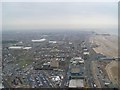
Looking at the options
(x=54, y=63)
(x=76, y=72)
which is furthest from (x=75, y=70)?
(x=54, y=63)

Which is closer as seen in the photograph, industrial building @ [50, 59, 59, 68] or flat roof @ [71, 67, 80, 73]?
flat roof @ [71, 67, 80, 73]

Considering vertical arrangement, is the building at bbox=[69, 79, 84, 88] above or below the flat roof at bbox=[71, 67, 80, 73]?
below

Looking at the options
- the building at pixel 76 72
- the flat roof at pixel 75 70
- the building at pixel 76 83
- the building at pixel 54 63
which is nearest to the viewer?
the building at pixel 76 83

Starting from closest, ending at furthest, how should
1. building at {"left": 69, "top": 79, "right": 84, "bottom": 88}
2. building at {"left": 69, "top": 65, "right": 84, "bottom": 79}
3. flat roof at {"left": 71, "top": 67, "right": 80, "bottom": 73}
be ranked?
1. building at {"left": 69, "top": 79, "right": 84, "bottom": 88}
2. building at {"left": 69, "top": 65, "right": 84, "bottom": 79}
3. flat roof at {"left": 71, "top": 67, "right": 80, "bottom": 73}

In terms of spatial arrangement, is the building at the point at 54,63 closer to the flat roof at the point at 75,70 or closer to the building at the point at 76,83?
the flat roof at the point at 75,70

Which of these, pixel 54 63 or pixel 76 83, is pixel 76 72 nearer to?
pixel 76 83

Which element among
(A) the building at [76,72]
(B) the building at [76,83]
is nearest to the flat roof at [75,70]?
(A) the building at [76,72]

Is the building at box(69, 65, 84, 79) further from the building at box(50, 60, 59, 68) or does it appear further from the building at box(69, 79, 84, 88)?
the building at box(50, 60, 59, 68)

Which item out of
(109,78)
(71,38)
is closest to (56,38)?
(71,38)

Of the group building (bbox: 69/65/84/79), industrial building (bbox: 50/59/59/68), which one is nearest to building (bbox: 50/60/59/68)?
industrial building (bbox: 50/59/59/68)

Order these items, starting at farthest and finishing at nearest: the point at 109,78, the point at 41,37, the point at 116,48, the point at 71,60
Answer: the point at 41,37 → the point at 71,60 → the point at 116,48 → the point at 109,78

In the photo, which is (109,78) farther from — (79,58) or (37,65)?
(37,65)
